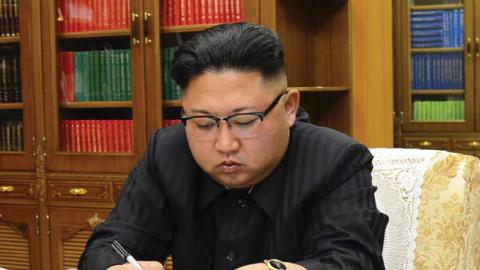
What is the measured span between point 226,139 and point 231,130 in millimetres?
19

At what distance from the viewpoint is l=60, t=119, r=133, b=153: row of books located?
3205 mm

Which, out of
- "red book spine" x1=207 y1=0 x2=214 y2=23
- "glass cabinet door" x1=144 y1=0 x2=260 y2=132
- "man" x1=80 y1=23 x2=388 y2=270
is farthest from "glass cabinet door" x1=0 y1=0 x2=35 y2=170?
"man" x1=80 y1=23 x2=388 y2=270

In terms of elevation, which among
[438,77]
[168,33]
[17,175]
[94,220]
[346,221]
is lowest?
[94,220]

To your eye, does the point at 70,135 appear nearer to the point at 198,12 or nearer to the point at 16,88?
the point at 16,88

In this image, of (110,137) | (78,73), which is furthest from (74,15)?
(110,137)

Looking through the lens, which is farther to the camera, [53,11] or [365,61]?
→ [53,11]

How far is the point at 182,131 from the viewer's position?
1491 mm

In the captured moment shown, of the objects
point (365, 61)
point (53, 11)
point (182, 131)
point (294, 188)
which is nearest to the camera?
point (294, 188)

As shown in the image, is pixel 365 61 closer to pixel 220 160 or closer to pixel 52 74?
pixel 52 74

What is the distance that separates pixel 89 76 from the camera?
10.7ft

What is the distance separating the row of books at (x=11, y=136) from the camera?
332 cm

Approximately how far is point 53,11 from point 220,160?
2255mm

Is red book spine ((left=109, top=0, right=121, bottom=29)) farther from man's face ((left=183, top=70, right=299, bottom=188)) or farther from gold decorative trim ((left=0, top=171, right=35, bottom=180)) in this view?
man's face ((left=183, top=70, right=299, bottom=188))

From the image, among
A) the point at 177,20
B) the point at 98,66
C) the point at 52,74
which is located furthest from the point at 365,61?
the point at 52,74
